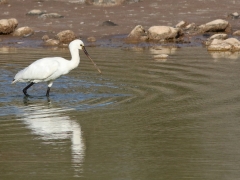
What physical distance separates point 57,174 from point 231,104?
4.84 meters

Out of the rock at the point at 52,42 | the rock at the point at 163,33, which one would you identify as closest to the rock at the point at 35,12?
the rock at the point at 52,42

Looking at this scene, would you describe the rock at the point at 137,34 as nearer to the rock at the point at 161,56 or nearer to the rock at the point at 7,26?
the rock at the point at 7,26

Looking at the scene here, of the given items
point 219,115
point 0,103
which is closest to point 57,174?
point 219,115

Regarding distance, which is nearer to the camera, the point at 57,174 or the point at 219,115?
the point at 57,174

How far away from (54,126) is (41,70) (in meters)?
3.20

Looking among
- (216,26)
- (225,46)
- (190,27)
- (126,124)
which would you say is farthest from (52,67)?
(190,27)

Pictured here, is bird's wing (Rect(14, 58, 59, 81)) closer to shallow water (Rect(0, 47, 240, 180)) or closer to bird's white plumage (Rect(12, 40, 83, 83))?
bird's white plumage (Rect(12, 40, 83, 83))

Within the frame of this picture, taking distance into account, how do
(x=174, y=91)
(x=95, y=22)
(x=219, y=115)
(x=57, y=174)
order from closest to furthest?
(x=57, y=174)
(x=219, y=115)
(x=174, y=91)
(x=95, y=22)

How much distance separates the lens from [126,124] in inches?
392

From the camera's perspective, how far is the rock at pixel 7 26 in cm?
2420

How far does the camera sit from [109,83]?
45.6ft

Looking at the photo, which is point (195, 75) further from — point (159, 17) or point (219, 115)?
point (159, 17)

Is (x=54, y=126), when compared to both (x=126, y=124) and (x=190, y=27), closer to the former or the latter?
(x=126, y=124)

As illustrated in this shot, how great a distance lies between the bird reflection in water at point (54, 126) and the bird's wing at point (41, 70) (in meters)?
1.04
